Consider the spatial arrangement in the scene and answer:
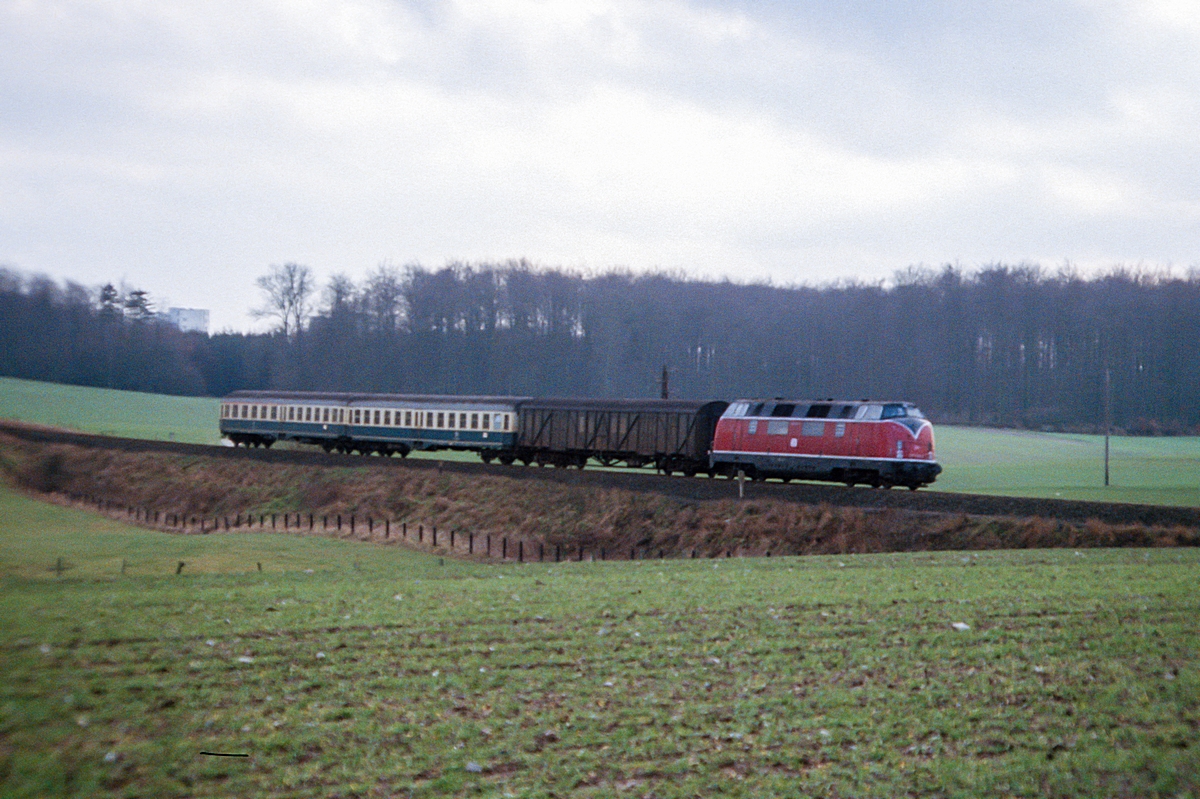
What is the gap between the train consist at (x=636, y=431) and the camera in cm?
3375

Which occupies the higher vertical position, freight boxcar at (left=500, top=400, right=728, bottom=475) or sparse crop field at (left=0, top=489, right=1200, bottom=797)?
freight boxcar at (left=500, top=400, right=728, bottom=475)

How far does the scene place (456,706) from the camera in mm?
8898

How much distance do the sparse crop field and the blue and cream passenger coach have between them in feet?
108

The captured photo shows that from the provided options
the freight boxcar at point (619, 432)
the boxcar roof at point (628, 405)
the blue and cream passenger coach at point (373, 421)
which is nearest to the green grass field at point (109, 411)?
the blue and cream passenger coach at point (373, 421)

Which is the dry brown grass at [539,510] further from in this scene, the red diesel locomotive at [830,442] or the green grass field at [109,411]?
the green grass field at [109,411]

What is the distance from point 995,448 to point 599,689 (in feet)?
240

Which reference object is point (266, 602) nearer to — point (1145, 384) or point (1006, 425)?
point (1006, 425)

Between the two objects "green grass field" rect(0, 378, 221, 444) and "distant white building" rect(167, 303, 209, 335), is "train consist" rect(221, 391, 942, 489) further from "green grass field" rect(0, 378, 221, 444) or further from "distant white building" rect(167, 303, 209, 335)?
"distant white building" rect(167, 303, 209, 335)

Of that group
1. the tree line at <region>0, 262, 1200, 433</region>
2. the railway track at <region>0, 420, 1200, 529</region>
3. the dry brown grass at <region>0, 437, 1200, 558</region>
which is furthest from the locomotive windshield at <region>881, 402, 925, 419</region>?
the tree line at <region>0, 262, 1200, 433</region>

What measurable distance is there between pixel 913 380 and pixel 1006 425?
551 inches

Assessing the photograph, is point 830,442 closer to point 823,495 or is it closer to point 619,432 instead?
point 823,495

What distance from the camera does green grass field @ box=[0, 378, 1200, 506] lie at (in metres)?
46.5

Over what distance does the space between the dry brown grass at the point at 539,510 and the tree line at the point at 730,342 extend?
173 ft

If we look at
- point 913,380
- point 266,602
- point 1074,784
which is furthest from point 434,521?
point 913,380
